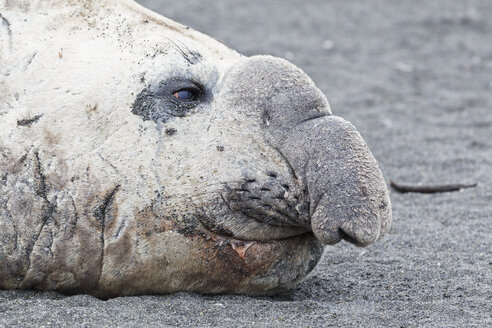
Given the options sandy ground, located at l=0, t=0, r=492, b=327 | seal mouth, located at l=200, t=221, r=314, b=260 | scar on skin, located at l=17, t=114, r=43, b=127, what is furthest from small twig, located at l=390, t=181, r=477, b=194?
scar on skin, located at l=17, t=114, r=43, b=127

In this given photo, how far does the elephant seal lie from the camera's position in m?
2.99

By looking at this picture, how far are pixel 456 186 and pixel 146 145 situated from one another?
2.71 m

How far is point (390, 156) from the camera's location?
19.3ft

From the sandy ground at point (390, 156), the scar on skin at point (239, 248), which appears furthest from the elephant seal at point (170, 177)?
the sandy ground at point (390, 156)

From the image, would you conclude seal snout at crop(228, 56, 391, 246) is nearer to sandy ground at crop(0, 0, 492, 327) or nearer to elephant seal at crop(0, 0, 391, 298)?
elephant seal at crop(0, 0, 391, 298)

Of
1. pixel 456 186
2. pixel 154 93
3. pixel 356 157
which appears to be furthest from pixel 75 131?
pixel 456 186

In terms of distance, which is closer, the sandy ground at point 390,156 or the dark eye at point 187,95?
the sandy ground at point 390,156

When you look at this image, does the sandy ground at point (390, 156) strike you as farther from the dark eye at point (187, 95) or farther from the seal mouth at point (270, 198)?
the dark eye at point (187, 95)

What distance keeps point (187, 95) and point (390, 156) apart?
300 centimetres

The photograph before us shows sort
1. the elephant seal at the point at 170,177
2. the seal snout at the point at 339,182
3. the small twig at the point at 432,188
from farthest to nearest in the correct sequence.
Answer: the small twig at the point at 432,188
the elephant seal at the point at 170,177
the seal snout at the point at 339,182

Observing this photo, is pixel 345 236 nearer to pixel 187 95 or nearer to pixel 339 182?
pixel 339 182

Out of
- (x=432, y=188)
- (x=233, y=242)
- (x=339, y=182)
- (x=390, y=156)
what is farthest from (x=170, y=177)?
(x=390, y=156)

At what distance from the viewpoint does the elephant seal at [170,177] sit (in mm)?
2986

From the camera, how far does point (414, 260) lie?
12.6 feet
